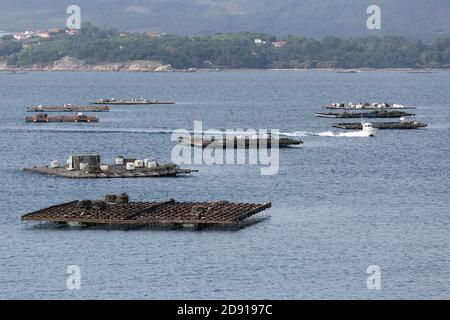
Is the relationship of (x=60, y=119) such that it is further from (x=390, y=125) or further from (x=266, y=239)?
(x=266, y=239)

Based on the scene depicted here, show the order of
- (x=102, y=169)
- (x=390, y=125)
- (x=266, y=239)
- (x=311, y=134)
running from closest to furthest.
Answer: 1. (x=266, y=239)
2. (x=102, y=169)
3. (x=311, y=134)
4. (x=390, y=125)

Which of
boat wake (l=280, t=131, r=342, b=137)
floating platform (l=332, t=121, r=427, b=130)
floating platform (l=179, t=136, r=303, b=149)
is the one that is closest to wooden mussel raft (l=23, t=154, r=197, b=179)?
floating platform (l=179, t=136, r=303, b=149)

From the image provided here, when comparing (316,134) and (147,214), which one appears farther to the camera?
(316,134)

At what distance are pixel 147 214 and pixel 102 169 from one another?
2752 centimetres

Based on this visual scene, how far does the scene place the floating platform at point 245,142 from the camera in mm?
133375

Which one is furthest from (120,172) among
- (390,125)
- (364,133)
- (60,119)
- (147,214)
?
(60,119)

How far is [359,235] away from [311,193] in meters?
20.4

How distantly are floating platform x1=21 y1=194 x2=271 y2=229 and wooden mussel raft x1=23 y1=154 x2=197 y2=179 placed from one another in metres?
20.1

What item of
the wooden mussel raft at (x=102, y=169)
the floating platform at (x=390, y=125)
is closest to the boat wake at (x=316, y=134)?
the floating platform at (x=390, y=125)

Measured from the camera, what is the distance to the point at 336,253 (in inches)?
2729

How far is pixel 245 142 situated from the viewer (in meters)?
134

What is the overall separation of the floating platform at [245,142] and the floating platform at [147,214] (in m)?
49.1

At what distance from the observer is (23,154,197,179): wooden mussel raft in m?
104

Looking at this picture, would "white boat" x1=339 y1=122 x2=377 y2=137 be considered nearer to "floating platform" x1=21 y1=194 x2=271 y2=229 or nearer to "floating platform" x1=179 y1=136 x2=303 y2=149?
"floating platform" x1=179 y1=136 x2=303 y2=149
